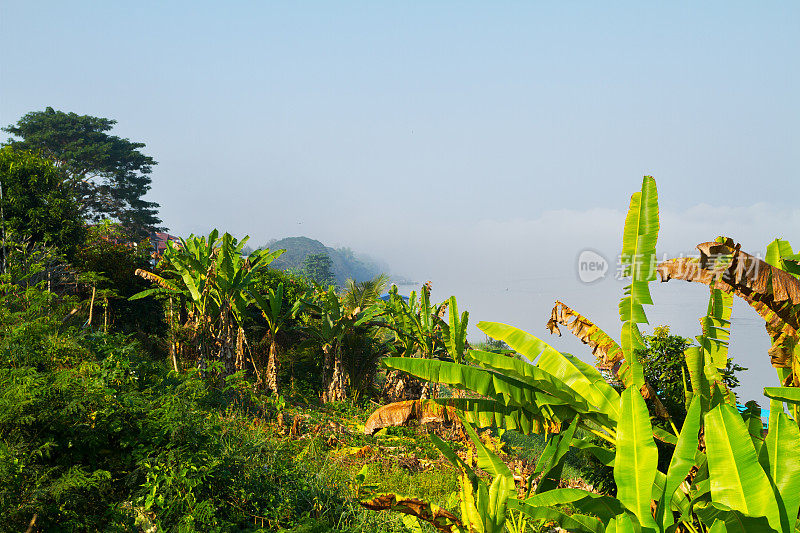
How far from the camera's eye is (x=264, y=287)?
1412 centimetres

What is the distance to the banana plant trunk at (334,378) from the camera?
11500 millimetres

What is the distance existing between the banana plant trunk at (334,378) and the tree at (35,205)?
653cm

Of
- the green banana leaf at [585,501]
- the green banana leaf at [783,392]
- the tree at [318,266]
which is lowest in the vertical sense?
the green banana leaf at [585,501]

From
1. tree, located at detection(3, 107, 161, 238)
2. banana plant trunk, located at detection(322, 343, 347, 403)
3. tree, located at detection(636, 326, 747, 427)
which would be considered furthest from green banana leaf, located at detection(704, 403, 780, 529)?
tree, located at detection(3, 107, 161, 238)

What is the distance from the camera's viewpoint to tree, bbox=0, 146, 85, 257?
1123cm

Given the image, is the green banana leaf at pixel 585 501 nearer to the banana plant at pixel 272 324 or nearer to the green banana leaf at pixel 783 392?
the green banana leaf at pixel 783 392

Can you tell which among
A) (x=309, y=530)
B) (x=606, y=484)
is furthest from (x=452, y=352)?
(x=309, y=530)

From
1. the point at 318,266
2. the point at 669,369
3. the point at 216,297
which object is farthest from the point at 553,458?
the point at 318,266

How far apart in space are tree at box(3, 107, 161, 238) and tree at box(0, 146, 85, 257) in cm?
2360

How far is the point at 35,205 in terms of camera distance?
11547mm

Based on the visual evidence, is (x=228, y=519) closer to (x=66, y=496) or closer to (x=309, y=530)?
(x=309, y=530)

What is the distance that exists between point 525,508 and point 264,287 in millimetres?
11733

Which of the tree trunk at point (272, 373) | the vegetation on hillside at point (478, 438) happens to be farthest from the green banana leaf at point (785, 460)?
the tree trunk at point (272, 373)

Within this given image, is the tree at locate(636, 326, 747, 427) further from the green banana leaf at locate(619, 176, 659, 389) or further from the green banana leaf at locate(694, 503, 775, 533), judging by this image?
the green banana leaf at locate(694, 503, 775, 533)
